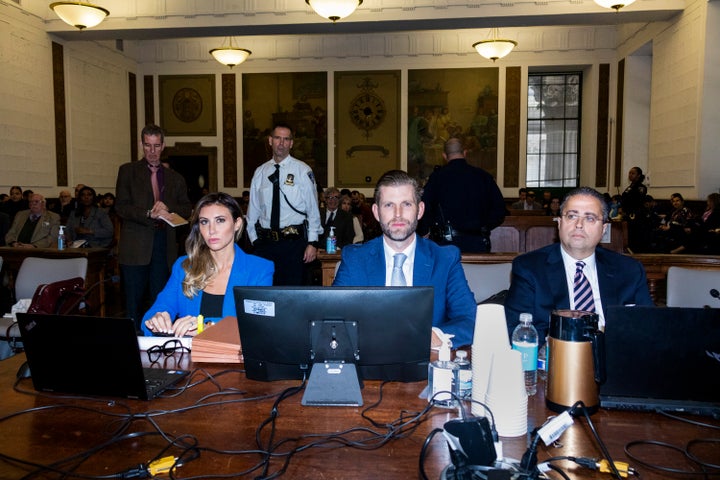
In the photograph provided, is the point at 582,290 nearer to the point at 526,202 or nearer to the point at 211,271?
the point at 211,271

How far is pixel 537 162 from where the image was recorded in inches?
532

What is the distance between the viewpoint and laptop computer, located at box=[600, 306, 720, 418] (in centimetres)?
138

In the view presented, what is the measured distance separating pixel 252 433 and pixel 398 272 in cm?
120

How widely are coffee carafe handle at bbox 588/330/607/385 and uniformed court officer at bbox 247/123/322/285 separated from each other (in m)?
3.08

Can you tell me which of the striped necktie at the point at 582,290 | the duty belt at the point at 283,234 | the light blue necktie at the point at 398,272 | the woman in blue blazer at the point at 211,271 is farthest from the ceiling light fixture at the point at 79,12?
the striped necktie at the point at 582,290

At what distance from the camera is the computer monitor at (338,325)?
145cm

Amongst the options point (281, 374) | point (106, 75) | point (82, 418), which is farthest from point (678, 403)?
point (106, 75)

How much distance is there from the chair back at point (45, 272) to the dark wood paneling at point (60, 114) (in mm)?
7554

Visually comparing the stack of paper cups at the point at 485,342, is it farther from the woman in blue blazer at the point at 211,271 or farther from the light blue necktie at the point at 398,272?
the woman in blue blazer at the point at 211,271

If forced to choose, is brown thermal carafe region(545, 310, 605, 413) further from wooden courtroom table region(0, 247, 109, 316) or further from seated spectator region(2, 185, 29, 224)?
seated spectator region(2, 185, 29, 224)

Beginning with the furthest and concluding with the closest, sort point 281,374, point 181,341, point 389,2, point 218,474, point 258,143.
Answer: point 258,143 < point 389,2 < point 181,341 < point 281,374 < point 218,474

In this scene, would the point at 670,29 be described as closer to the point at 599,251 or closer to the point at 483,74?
the point at 483,74

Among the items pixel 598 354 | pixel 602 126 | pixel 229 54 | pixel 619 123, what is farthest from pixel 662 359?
pixel 602 126

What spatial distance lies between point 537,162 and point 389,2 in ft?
19.4
